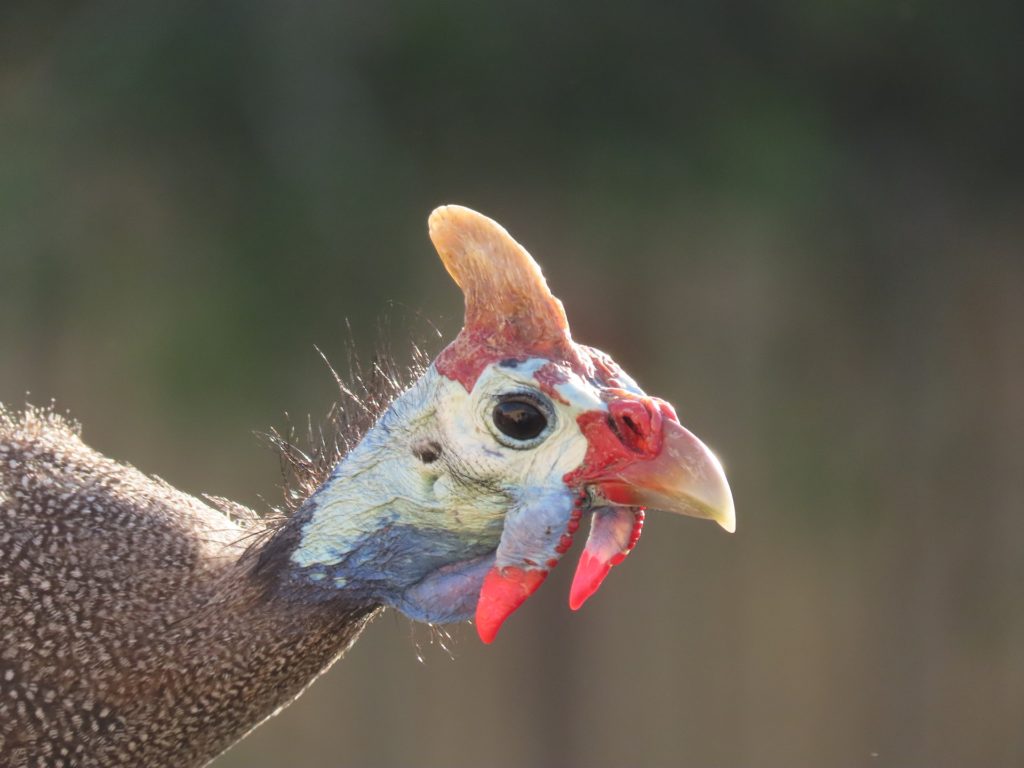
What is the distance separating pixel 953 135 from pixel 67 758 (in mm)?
4855

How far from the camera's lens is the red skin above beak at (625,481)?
2.33 metres

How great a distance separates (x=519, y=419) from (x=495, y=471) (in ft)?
0.32

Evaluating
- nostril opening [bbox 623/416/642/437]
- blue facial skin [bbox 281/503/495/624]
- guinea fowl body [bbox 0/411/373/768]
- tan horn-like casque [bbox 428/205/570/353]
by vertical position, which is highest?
tan horn-like casque [bbox 428/205/570/353]

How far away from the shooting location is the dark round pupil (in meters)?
2.39

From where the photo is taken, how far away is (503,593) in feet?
7.86

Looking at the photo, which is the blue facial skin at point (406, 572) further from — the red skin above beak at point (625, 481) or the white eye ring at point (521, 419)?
the white eye ring at point (521, 419)

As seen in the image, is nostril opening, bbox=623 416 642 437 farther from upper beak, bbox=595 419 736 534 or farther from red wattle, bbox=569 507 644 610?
red wattle, bbox=569 507 644 610

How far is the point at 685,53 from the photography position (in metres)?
5.95

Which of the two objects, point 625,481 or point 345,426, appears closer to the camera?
point 625,481

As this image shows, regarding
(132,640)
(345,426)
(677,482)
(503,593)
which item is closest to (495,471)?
(503,593)

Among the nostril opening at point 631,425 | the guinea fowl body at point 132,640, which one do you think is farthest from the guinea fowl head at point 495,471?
the guinea fowl body at point 132,640

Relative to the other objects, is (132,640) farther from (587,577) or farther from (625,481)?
(625,481)

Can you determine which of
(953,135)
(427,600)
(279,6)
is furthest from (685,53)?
(427,600)

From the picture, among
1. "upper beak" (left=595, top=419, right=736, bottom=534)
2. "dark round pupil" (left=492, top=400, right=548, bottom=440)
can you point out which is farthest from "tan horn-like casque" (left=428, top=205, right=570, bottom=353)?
"upper beak" (left=595, top=419, right=736, bottom=534)
